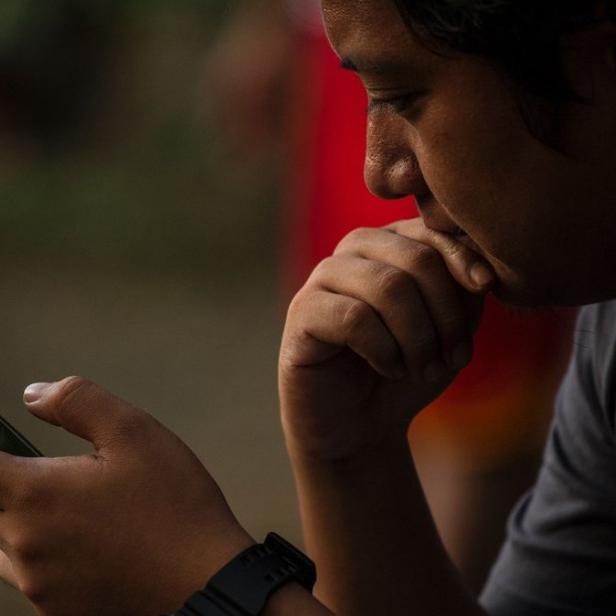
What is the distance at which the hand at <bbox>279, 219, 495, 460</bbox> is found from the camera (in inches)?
46.7

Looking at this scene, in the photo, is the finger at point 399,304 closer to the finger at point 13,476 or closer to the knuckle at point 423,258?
the knuckle at point 423,258

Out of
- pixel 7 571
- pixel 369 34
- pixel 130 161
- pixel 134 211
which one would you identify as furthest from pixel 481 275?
pixel 130 161

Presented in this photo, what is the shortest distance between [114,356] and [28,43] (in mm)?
1655

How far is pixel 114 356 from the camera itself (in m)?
4.13

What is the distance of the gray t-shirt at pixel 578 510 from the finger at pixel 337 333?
0.95ft

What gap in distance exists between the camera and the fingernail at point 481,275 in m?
1.11

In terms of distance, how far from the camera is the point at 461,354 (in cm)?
123

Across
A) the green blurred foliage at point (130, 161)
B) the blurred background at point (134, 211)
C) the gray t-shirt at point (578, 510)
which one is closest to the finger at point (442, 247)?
the gray t-shirt at point (578, 510)

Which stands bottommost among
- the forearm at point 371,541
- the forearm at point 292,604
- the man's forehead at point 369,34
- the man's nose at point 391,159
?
the forearm at point 371,541

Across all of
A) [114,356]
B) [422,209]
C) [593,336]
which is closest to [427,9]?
[422,209]

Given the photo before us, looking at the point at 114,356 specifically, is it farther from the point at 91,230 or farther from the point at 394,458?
the point at 394,458

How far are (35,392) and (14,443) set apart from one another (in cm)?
4

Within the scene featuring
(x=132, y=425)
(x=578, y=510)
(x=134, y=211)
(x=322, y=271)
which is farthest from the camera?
(x=134, y=211)

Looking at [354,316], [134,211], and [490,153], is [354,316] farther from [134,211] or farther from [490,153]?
[134,211]
